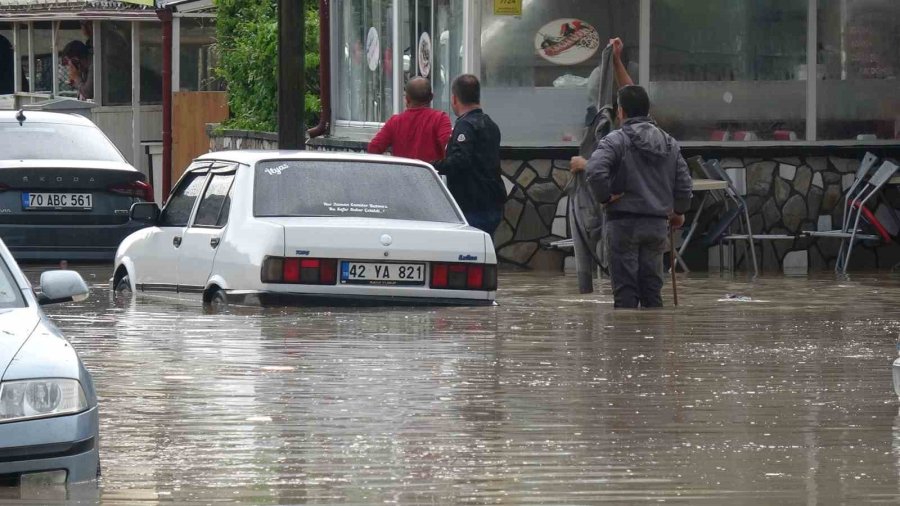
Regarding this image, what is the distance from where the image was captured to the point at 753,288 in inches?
597

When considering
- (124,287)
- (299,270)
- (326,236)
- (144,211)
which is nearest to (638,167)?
(326,236)

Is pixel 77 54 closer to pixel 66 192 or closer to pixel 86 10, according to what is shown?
pixel 86 10

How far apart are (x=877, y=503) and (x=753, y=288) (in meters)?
8.89

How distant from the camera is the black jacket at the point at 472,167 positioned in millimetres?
13297

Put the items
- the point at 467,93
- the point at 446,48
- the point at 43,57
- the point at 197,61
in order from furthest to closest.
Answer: the point at 43,57 < the point at 197,61 < the point at 446,48 < the point at 467,93

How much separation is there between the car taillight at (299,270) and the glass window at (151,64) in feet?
69.6

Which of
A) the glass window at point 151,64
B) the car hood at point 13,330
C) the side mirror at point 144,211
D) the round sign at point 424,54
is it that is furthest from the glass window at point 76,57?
the car hood at point 13,330

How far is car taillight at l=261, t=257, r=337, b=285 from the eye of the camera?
11.0m

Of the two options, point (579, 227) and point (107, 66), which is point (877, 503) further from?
point (107, 66)

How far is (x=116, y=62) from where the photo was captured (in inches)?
1254

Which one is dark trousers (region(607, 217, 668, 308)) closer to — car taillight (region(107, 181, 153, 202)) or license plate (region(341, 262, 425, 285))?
license plate (region(341, 262, 425, 285))

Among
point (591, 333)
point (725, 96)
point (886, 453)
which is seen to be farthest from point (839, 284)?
point (886, 453)

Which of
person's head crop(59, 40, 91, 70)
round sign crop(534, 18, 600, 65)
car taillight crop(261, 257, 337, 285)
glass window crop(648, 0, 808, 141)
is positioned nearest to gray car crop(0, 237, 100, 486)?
car taillight crop(261, 257, 337, 285)

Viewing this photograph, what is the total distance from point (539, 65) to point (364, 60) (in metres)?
4.14
